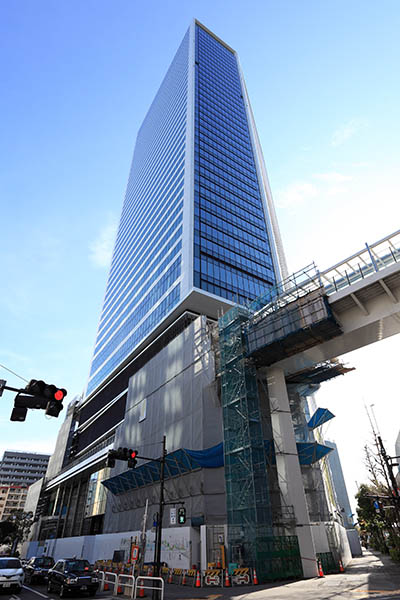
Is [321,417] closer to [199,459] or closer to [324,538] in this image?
[324,538]

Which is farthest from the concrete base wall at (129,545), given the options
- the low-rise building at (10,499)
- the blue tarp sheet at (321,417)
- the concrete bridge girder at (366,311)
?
the low-rise building at (10,499)

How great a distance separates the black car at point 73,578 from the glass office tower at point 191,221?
30990mm

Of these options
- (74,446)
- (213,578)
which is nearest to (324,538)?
(213,578)

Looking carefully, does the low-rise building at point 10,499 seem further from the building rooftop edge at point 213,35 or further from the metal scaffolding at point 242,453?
the building rooftop edge at point 213,35

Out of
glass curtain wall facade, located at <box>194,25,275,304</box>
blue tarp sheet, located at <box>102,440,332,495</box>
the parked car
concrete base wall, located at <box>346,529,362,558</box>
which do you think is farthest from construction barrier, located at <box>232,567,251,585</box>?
glass curtain wall facade, located at <box>194,25,275,304</box>

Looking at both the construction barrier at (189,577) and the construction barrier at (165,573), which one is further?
the construction barrier at (165,573)

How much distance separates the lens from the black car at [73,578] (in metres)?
15.5

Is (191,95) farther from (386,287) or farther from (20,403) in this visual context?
(20,403)

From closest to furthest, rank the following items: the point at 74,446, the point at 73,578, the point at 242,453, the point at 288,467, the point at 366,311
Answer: the point at 73,578, the point at 366,311, the point at 288,467, the point at 242,453, the point at 74,446

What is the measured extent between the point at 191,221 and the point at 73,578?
44.3 metres

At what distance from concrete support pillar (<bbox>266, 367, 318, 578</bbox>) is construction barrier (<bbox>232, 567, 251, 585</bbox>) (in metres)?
3.83

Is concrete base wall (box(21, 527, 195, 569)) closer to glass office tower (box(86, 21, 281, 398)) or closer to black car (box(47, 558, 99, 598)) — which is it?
black car (box(47, 558, 99, 598))

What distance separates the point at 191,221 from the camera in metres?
52.0

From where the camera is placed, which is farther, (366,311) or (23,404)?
(366,311)
